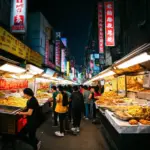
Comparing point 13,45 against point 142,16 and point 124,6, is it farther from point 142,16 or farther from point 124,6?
point 124,6

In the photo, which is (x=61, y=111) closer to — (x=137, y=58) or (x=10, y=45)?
(x=137, y=58)

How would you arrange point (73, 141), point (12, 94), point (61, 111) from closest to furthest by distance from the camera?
point (73, 141), point (61, 111), point (12, 94)

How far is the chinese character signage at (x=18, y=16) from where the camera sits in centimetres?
1264

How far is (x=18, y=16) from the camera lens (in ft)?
41.9

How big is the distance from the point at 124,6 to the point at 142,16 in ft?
24.7

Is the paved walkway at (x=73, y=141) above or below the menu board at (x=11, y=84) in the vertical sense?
below

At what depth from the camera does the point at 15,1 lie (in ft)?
42.2

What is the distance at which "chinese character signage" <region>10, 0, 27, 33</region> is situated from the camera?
41.5 ft

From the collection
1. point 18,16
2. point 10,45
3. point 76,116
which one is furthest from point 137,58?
point 18,16

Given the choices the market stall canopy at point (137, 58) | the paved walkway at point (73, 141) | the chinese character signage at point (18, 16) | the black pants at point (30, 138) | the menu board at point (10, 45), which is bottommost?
Result: the paved walkway at point (73, 141)

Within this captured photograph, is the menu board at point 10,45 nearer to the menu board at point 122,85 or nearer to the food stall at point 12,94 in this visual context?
the food stall at point 12,94

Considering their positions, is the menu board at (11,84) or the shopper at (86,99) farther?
the shopper at (86,99)

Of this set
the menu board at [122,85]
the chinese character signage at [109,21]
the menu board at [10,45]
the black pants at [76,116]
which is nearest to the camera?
the menu board at [10,45]

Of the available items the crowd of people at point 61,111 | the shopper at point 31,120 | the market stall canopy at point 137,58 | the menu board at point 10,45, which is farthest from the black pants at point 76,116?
the menu board at point 10,45
